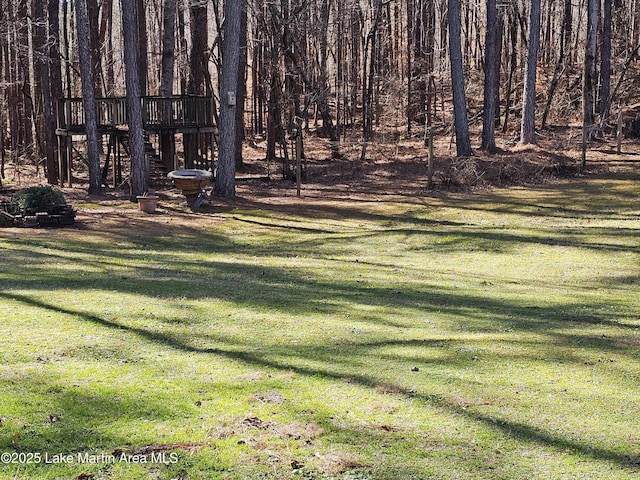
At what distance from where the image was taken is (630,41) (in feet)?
129

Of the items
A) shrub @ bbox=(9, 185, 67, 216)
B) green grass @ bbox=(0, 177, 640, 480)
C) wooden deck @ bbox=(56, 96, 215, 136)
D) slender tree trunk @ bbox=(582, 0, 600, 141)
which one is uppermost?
slender tree trunk @ bbox=(582, 0, 600, 141)

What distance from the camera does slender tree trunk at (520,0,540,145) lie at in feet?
87.9

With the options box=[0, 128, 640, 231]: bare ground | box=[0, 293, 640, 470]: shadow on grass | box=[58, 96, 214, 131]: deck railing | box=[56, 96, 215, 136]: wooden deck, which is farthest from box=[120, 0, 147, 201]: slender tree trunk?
box=[0, 293, 640, 470]: shadow on grass

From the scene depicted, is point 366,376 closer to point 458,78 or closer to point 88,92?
point 88,92

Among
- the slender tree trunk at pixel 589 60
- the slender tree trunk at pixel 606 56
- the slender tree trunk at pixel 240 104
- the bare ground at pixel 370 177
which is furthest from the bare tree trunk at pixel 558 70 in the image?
the slender tree trunk at pixel 240 104

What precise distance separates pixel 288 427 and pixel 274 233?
1106 cm

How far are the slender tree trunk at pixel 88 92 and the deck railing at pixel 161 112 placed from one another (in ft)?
7.91

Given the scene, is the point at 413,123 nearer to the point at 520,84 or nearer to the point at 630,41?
the point at 520,84

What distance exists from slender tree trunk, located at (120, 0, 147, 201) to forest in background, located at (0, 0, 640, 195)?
12 cm

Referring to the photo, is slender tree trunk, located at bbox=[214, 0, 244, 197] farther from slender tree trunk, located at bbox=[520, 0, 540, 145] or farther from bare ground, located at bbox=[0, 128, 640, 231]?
slender tree trunk, located at bbox=[520, 0, 540, 145]

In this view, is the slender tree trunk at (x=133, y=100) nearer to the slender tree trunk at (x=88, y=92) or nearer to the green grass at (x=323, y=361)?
the slender tree trunk at (x=88, y=92)

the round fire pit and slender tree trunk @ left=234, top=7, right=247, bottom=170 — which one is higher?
slender tree trunk @ left=234, top=7, right=247, bottom=170

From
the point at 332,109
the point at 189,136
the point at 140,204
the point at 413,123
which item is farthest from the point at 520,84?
the point at 140,204

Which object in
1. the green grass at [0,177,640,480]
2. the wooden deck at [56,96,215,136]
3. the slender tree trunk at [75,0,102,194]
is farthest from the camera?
the wooden deck at [56,96,215,136]
